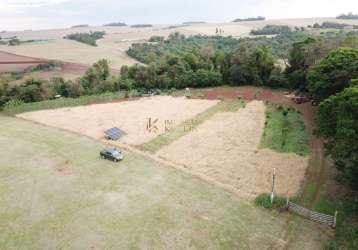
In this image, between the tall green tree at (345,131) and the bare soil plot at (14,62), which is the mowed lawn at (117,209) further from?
the bare soil plot at (14,62)

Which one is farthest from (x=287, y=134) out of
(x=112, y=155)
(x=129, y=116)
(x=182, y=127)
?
(x=129, y=116)

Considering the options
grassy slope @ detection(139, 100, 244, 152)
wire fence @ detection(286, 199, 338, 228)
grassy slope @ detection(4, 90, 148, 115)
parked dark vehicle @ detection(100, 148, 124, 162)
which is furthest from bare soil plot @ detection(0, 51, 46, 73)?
wire fence @ detection(286, 199, 338, 228)

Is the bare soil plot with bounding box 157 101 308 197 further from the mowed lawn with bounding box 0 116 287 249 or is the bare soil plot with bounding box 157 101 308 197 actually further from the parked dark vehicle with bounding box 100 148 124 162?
the parked dark vehicle with bounding box 100 148 124 162

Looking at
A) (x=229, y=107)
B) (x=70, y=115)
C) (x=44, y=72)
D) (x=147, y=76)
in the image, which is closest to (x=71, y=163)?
(x=70, y=115)

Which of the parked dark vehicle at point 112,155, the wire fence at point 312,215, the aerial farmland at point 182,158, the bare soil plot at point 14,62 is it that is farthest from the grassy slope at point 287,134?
the bare soil plot at point 14,62

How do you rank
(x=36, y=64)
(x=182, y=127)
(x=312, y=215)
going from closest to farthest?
(x=312, y=215)
(x=182, y=127)
(x=36, y=64)

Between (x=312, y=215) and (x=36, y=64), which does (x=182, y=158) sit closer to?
(x=312, y=215)

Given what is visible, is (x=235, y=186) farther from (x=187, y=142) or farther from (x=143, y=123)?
(x=143, y=123)
